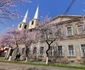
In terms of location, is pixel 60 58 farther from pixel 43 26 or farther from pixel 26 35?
pixel 26 35

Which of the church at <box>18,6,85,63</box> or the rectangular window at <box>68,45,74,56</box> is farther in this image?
the rectangular window at <box>68,45,74,56</box>

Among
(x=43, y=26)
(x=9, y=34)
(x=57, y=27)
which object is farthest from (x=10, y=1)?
(x=9, y=34)

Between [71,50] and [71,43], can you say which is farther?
[71,43]

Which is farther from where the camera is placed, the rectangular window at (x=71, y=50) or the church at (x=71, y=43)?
the rectangular window at (x=71, y=50)

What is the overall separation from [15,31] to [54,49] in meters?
11.5

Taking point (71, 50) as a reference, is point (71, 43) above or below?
above

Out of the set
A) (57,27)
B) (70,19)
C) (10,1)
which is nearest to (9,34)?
(57,27)

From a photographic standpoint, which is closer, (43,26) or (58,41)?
(43,26)

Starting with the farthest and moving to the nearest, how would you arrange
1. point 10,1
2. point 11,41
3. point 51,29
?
1. point 11,41
2. point 51,29
3. point 10,1

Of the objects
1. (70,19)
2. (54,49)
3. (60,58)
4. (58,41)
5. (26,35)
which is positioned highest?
(70,19)

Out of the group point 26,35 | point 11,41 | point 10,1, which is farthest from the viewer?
point 11,41

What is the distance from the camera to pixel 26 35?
76.5 feet

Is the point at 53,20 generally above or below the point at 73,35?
above

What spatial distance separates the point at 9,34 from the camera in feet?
88.0
